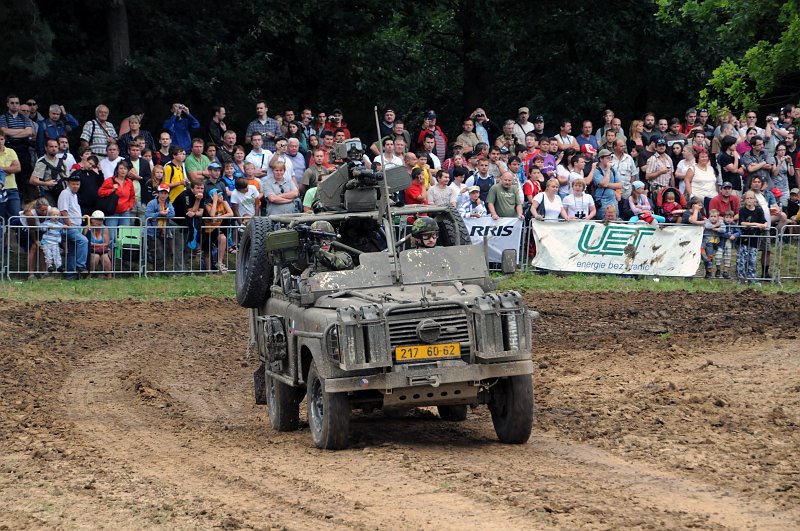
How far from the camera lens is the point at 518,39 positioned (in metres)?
33.0

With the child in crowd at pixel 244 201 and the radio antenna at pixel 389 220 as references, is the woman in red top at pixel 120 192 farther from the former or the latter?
the radio antenna at pixel 389 220

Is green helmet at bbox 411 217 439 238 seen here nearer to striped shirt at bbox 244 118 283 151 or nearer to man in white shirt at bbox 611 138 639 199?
striped shirt at bbox 244 118 283 151

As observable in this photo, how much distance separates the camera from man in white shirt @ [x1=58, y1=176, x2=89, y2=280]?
74.0 feet

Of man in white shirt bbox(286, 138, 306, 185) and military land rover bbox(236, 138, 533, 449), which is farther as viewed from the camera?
man in white shirt bbox(286, 138, 306, 185)

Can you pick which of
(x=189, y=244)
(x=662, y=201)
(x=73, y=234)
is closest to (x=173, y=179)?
(x=189, y=244)

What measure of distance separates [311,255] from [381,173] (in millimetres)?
1133

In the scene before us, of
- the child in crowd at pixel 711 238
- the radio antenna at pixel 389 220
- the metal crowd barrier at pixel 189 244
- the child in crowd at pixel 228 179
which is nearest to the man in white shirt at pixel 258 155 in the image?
the child in crowd at pixel 228 179

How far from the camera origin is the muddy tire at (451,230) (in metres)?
13.6

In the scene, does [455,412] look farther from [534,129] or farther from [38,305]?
[534,129]

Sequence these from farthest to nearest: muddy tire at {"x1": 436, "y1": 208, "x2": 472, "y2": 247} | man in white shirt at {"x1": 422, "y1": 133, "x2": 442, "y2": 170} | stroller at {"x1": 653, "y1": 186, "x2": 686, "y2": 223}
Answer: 1. man in white shirt at {"x1": 422, "y1": 133, "x2": 442, "y2": 170}
2. stroller at {"x1": 653, "y1": 186, "x2": 686, "y2": 223}
3. muddy tire at {"x1": 436, "y1": 208, "x2": 472, "y2": 247}

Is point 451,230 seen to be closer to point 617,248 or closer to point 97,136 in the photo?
point 617,248

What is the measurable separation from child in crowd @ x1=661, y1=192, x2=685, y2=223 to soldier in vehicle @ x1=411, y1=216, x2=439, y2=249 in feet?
42.1

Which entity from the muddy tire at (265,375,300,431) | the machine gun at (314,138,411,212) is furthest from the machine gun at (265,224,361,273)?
the muddy tire at (265,375,300,431)

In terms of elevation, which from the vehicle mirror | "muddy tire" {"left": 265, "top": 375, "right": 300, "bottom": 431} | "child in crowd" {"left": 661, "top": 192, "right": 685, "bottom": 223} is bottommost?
"muddy tire" {"left": 265, "top": 375, "right": 300, "bottom": 431}
